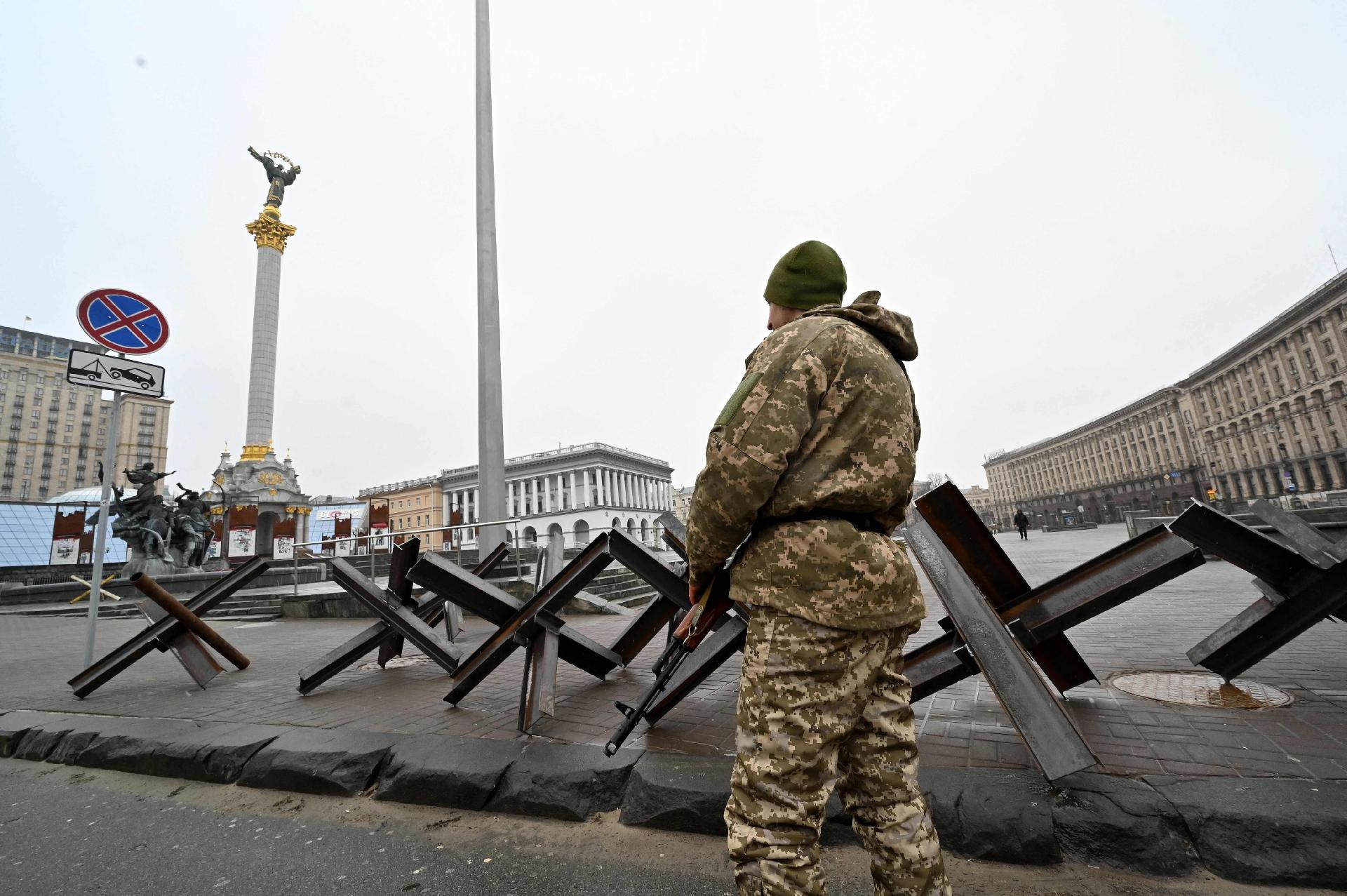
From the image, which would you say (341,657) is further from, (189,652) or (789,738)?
(789,738)

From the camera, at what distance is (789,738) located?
4.57 feet

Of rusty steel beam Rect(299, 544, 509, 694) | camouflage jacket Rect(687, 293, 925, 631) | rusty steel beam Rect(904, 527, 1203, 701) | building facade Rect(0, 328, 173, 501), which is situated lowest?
rusty steel beam Rect(299, 544, 509, 694)

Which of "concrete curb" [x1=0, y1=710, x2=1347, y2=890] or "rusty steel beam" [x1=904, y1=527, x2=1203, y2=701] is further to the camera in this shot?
"rusty steel beam" [x1=904, y1=527, x2=1203, y2=701]

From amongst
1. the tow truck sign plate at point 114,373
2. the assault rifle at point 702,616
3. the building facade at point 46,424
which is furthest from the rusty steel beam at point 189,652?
the building facade at point 46,424

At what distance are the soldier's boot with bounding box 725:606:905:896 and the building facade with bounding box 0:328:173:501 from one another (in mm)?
100346

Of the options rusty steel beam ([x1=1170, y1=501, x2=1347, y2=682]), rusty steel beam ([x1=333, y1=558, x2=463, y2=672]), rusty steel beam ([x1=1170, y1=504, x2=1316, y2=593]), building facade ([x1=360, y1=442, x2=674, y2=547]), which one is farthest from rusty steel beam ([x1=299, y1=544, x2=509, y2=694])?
building facade ([x1=360, y1=442, x2=674, y2=547])

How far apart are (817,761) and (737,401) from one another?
0.92 meters

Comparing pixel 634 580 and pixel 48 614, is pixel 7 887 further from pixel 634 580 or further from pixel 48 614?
pixel 48 614

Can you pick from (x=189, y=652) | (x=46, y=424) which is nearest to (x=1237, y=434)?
(x=189, y=652)

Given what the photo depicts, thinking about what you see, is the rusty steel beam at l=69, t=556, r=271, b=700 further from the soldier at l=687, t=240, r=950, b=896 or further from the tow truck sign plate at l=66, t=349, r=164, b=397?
the soldier at l=687, t=240, r=950, b=896

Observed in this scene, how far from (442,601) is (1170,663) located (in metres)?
5.95

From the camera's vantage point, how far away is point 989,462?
132125 mm

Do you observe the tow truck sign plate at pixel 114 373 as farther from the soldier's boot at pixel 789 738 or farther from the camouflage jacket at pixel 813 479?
the soldier's boot at pixel 789 738

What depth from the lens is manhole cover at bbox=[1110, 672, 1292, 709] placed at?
296cm
